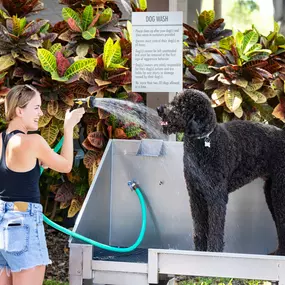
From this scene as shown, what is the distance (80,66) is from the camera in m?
4.22

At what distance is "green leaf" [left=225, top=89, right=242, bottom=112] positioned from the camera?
413 cm

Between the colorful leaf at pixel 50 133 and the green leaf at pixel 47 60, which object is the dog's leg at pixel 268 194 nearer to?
the colorful leaf at pixel 50 133


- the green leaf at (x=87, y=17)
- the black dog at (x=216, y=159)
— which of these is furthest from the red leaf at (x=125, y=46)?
the black dog at (x=216, y=159)

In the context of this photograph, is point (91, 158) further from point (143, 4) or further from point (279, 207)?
point (279, 207)

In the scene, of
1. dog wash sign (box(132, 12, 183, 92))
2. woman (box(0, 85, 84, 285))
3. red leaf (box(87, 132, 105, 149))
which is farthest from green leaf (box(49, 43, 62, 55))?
woman (box(0, 85, 84, 285))

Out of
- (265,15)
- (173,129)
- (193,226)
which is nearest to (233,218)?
(193,226)

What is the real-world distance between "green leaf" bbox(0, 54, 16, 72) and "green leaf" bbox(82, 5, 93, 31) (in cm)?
58

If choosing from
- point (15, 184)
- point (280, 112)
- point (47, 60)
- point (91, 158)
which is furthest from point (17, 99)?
point (280, 112)

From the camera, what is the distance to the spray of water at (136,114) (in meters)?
4.11

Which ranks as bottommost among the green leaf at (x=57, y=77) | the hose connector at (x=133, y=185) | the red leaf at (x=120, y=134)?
the hose connector at (x=133, y=185)

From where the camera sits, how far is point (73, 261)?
9.95ft

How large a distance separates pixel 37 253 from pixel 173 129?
93 cm

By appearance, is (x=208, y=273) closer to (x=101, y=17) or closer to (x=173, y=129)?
(x=173, y=129)

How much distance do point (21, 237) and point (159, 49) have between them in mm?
1622
